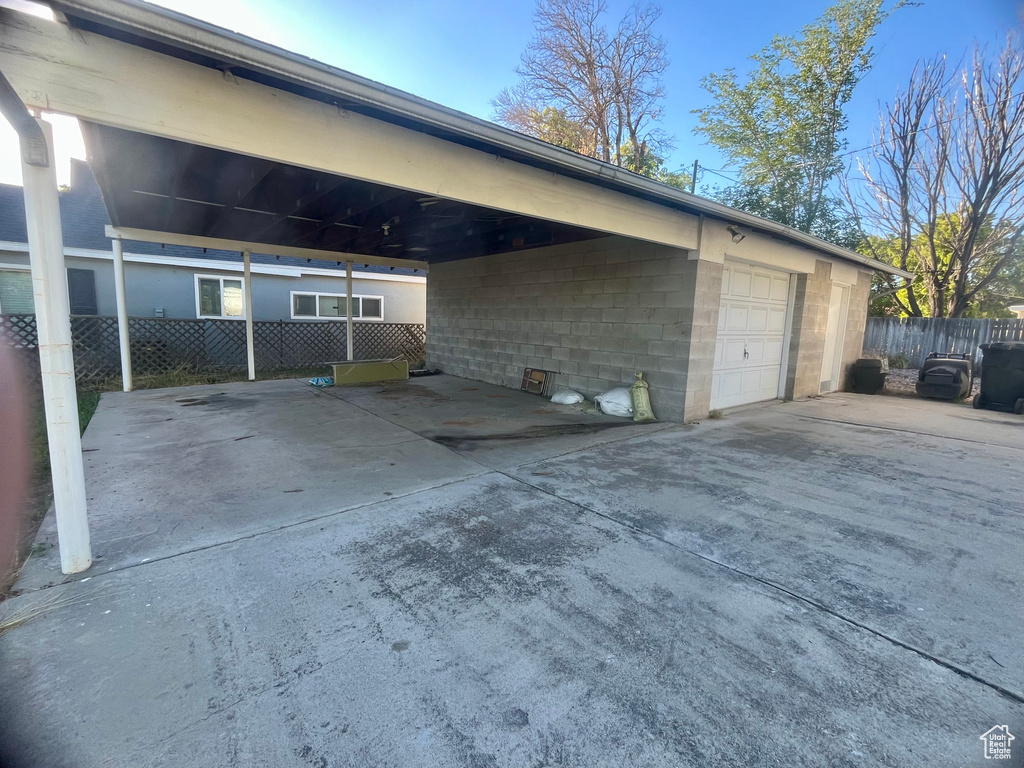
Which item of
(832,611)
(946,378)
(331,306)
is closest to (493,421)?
(832,611)

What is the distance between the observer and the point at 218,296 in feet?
38.3

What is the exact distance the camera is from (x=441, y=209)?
5.96m

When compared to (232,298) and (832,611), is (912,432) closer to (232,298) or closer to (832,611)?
(832,611)

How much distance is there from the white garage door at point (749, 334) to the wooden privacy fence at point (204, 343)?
858 centimetres

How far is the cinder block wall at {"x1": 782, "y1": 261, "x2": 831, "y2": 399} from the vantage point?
26.6 ft

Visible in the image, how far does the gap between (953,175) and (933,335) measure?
6.50m

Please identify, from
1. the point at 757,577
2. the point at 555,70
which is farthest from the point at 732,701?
the point at 555,70

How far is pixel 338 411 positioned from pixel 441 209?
3250 millimetres

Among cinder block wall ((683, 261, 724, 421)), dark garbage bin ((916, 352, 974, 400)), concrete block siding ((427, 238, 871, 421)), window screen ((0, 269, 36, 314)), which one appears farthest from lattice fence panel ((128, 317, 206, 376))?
dark garbage bin ((916, 352, 974, 400))

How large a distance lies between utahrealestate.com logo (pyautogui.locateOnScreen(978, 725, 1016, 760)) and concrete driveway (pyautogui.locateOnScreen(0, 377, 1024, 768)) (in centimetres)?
3

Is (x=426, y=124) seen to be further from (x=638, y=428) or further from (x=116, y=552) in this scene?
(x=638, y=428)

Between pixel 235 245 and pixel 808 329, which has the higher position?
pixel 235 245

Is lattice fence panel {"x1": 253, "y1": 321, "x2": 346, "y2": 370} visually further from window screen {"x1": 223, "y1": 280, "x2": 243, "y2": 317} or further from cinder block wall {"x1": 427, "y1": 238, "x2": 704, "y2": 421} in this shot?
cinder block wall {"x1": 427, "y1": 238, "x2": 704, "y2": 421}

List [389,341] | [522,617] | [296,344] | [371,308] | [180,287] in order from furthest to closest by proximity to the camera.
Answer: [371,308]
[389,341]
[296,344]
[180,287]
[522,617]
